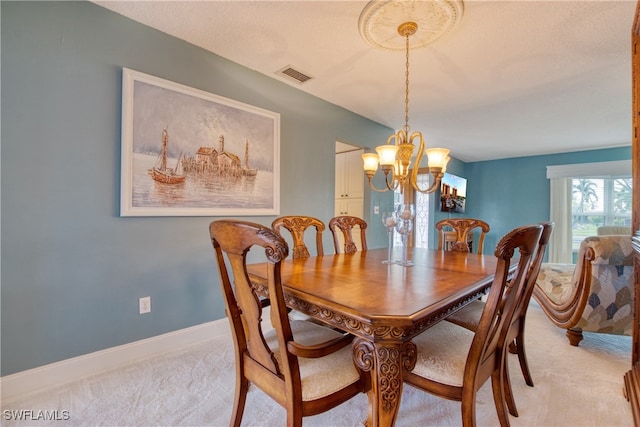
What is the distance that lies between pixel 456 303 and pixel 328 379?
571 mm

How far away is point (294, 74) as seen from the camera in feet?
8.80

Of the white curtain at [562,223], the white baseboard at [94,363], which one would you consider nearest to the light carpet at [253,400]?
the white baseboard at [94,363]

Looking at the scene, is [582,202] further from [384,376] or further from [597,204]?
[384,376]

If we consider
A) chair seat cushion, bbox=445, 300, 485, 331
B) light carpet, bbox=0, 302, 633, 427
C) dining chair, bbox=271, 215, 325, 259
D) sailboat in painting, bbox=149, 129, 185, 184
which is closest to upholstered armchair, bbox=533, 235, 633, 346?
light carpet, bbox=0, 302, 633, 427

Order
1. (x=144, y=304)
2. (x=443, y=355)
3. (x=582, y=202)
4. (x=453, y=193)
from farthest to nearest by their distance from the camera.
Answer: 1. (x=453, y=193)
2. (x=582, y=202)
3. (x=144, y=304)
4. (x=443, y=355)

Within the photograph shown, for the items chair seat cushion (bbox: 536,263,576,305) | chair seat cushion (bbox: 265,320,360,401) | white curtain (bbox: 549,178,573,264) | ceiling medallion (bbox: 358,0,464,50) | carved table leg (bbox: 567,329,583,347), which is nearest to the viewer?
chair seat cushion (bbox: 265,320,360,401)

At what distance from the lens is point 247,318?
3.55 ft

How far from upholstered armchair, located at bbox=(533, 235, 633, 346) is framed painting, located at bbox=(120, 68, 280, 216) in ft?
8.43

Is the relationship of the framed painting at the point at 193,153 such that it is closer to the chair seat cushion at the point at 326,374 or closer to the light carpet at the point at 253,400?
the light carpet at the point at 253,400

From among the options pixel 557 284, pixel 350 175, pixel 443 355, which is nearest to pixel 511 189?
pixel 350 175

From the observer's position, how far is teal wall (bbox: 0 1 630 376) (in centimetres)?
159

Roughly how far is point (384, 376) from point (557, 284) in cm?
248

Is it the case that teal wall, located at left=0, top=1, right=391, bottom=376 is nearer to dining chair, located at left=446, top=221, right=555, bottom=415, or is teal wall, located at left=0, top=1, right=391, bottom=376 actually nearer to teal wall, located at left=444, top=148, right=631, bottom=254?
dining chair, located at left=446, top=221, right=555, bottom=415

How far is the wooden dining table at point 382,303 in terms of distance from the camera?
0.90 m
